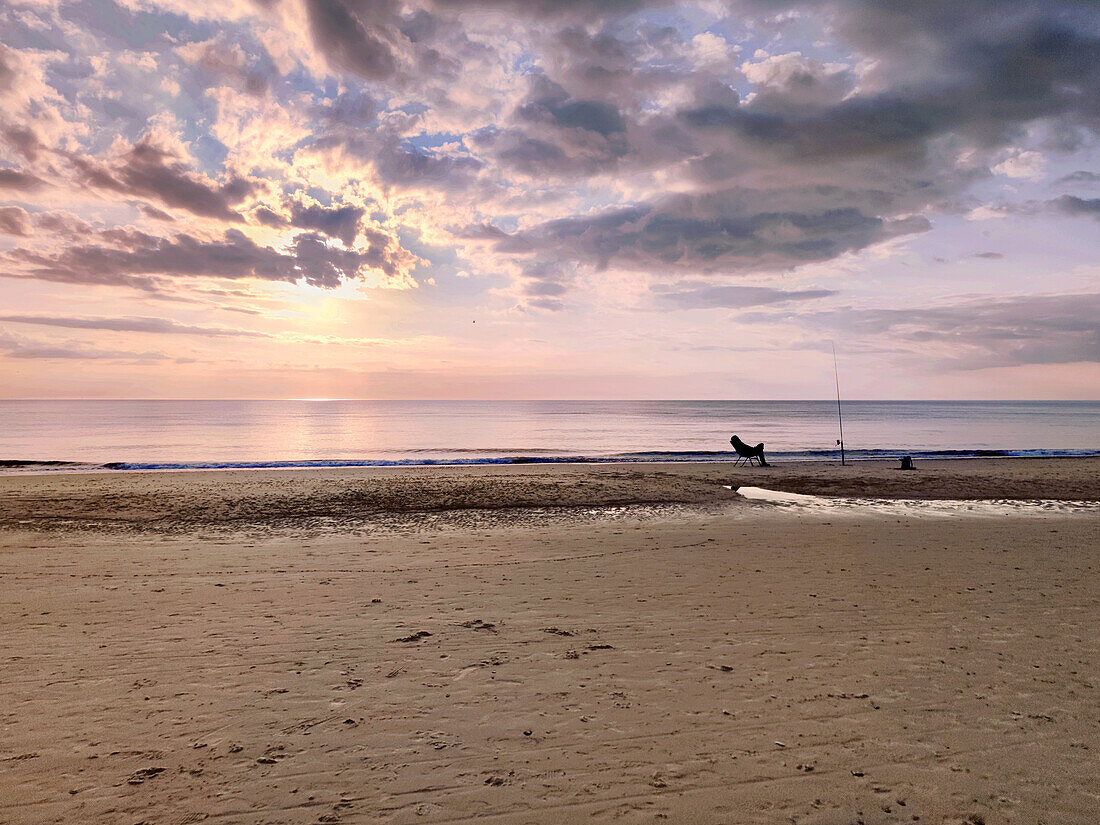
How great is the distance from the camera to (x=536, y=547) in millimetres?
11742

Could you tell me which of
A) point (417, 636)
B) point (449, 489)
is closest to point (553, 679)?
point (417, 636)

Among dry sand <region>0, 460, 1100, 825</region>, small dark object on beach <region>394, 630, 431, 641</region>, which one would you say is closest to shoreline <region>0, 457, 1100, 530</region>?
dry sand <region>0, 460, 1100, 825</region>

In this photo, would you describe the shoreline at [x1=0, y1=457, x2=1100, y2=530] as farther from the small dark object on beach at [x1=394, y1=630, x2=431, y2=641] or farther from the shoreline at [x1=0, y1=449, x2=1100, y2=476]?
the small dark object on beach at [x1=394, y1=630, x2=431, y2=641]

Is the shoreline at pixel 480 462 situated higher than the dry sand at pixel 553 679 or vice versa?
the shoreline at pixel 480 462

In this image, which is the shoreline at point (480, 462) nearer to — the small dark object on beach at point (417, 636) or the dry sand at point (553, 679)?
the dry sand at point (553, 679)

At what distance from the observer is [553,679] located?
5668 mm

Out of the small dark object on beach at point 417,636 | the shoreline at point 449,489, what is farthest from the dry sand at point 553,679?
the shoreline at point 449,489

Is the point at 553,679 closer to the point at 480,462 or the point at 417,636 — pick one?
the point at 417,636

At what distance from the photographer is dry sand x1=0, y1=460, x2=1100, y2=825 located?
157 inches

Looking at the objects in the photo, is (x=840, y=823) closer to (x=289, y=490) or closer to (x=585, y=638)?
(x=585, y=638)

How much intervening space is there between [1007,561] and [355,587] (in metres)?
11.1

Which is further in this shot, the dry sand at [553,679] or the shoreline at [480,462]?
the shoreline at [480,462]

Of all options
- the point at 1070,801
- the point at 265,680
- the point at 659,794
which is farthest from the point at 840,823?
the point at 265,680

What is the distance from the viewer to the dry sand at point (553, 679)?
13.1ft
